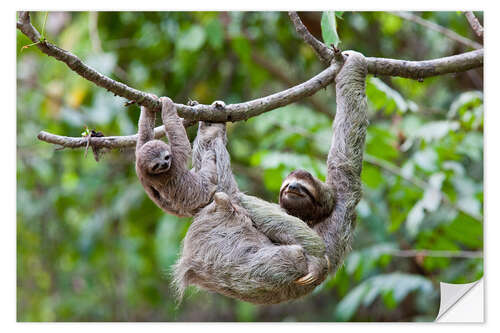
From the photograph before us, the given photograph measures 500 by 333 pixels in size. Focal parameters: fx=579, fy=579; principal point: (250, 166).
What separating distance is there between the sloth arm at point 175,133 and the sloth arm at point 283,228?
23.4 inches

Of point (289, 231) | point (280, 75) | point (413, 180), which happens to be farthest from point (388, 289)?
point (280, 75)

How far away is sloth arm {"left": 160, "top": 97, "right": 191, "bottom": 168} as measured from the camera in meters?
3.95

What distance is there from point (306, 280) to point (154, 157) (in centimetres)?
131

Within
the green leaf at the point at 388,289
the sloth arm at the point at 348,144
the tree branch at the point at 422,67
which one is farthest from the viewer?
the green leaf at the point at 388,289

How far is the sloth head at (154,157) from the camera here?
3799mm

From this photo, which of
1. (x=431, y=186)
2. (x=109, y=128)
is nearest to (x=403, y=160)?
(x=431, y=186)

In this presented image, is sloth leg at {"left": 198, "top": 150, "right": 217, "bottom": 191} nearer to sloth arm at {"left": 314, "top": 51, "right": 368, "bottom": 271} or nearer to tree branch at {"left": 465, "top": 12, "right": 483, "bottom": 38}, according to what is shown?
sloth arm at {"left": 314, "top": 51, "right": 368, "bottom": 271}

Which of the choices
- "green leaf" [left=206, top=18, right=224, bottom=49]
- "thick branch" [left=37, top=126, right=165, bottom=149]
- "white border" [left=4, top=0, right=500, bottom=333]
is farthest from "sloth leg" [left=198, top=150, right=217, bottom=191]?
"green leaf" [left=206, top=18, right=224, bottom=49]

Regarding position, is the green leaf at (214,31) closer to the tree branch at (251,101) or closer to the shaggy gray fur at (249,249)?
the tree branch at (251,101)

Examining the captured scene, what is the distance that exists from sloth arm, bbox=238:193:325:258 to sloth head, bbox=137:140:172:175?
743mm

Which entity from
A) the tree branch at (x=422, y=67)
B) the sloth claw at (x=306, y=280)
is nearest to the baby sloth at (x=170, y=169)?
the sloth claw at (x=306, y=280)
